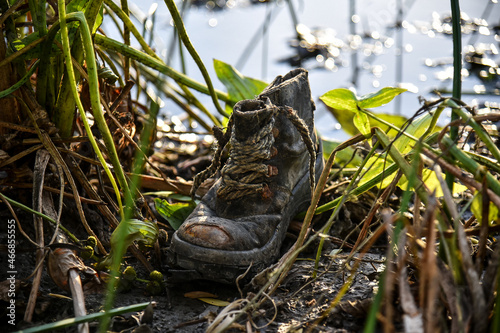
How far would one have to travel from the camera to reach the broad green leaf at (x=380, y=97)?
1519mm

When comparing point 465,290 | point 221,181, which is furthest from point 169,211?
point 465,290

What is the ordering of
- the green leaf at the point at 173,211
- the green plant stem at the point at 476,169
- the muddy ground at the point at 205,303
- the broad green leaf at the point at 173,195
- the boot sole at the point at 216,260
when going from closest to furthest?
1. the green plant stem at the point at 476,169
2. the muddy ground at the point at 205,303
3. the boot sole at the point at 216,260
4. the green leaf at the point at 173,211
5. the broad green leaf at the point at 173,195

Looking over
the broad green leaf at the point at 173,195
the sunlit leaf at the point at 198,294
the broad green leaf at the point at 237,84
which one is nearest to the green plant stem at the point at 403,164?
the sunlit leaf at the point at 198,294

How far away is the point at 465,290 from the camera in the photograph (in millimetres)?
1057

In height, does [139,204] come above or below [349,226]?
above

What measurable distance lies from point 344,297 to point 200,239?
1.43ft

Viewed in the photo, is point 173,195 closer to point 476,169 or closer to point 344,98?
point 344,98

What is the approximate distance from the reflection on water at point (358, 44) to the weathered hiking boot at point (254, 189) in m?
1.56

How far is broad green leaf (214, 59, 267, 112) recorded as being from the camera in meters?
2.34

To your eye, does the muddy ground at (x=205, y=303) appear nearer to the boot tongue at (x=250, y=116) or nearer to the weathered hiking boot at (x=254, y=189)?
the weathered hiking boot at (x=254, y=189)

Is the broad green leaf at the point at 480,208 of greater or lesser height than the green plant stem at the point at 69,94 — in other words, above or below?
below

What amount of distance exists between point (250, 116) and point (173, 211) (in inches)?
19.7

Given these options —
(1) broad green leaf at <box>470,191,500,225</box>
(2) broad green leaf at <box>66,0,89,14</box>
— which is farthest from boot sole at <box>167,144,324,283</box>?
(2) broad green leaf at <box>66,0,89,14</box>

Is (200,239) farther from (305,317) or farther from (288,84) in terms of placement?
(288,84)
